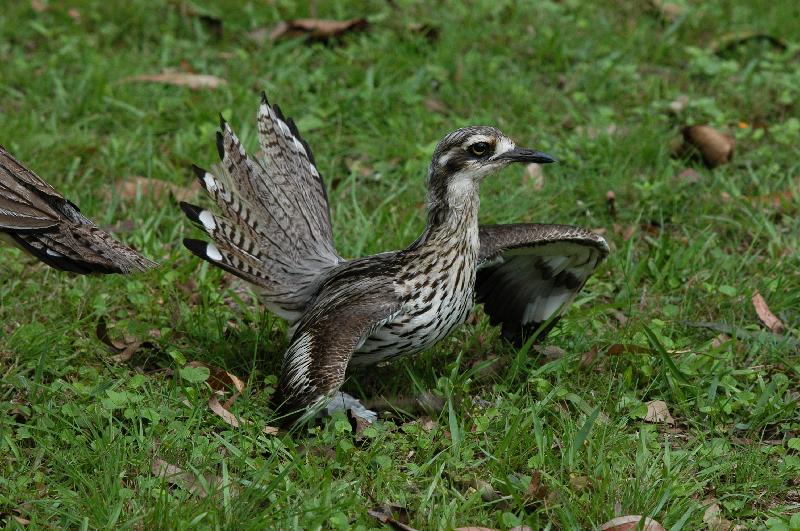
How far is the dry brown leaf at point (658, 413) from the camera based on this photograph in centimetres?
559

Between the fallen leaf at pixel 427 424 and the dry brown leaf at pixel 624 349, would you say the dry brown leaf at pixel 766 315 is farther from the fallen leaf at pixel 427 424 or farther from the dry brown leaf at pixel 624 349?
the fallen leaf at pixel 427 424

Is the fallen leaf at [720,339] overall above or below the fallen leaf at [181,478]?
below

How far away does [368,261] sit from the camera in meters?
5.74

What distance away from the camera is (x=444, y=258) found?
5.47m

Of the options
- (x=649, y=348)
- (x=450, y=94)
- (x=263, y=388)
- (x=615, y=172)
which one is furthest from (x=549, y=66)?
(x=263, y=388)

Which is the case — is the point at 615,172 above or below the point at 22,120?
below

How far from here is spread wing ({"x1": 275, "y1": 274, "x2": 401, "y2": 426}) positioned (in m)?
4.88

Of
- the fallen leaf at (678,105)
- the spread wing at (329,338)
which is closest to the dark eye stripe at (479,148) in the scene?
the spread wing at (329,338)

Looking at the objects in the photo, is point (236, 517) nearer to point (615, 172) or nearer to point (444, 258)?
point (444, 258)

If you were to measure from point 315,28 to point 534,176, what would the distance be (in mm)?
2488

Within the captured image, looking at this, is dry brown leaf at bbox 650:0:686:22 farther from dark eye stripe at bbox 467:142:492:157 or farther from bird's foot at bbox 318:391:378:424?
bird's foot at bbox 318:391:378:424

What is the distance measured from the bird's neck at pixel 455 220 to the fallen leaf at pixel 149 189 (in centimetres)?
226

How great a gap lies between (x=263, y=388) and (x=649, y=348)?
1987mm

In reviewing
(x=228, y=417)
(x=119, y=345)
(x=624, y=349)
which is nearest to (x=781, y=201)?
(x=624, y=349)
